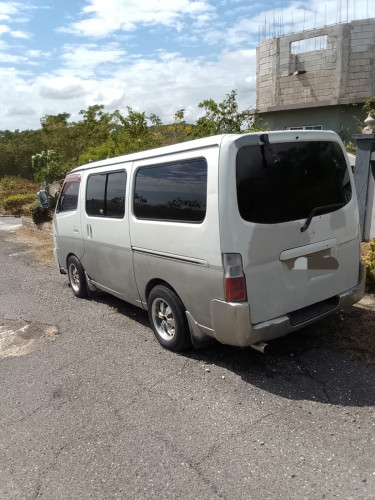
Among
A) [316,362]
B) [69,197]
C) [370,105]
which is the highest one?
[370,105]

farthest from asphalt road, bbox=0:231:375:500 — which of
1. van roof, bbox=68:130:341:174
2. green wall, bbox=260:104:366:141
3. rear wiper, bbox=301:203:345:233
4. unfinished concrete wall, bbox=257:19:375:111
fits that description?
unfinished concrete wall, bbox=257:19:375:111

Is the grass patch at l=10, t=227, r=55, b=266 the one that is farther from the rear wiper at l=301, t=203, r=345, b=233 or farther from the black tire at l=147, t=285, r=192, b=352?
the rear wiper at l=301, t=203, r=345, b=233

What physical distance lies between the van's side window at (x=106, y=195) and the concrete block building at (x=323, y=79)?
41.1 feet

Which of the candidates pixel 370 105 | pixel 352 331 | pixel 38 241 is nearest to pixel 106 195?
pixel 352 331

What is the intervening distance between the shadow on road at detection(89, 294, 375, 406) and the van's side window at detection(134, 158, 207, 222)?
1431 mm

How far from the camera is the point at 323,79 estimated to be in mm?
16156

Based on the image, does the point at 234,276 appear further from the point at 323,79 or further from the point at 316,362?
the point at 323,79

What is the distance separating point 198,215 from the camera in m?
3.49

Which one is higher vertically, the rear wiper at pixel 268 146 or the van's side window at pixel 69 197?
the rear wiper at pixel 268 146

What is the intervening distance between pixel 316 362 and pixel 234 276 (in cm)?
130

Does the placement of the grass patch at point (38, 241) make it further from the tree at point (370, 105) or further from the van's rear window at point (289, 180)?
the tree at point (370, 105)

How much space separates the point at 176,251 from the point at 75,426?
5.49 ft

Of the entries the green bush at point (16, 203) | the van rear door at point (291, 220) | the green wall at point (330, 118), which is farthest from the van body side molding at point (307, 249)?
the green bush at point (16, 203)

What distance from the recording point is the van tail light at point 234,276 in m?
3.23
